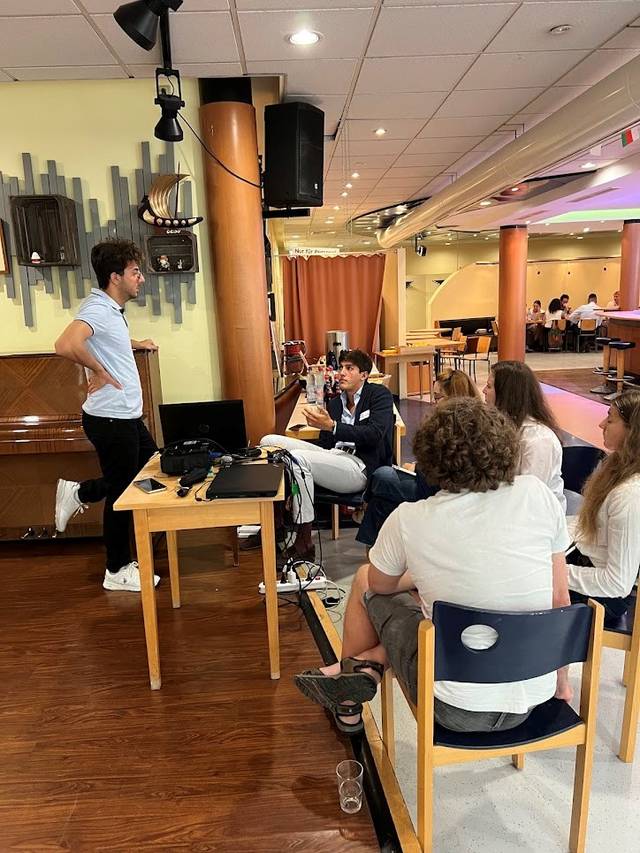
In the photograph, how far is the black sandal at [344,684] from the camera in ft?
5.93

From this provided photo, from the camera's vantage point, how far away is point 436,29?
3.07 metres

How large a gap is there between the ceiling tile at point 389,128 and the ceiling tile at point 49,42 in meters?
2.25

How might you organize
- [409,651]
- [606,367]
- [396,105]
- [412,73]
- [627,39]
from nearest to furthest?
[409,651] → [627,39] → [412,73] → [396,105] → [606,367]

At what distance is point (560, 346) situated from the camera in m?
16.3

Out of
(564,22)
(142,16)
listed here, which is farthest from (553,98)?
(142,16)

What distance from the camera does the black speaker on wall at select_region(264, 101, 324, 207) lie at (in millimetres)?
3783

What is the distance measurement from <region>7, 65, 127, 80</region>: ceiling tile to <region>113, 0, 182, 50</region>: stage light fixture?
3.06 ft

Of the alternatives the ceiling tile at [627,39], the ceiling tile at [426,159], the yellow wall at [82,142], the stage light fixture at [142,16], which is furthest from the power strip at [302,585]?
the ceiling tile at [426,159]

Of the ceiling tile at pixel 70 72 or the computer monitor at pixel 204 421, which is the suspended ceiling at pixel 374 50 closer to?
the ceiling tile at pixel 70 72

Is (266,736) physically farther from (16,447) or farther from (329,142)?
(329,142)

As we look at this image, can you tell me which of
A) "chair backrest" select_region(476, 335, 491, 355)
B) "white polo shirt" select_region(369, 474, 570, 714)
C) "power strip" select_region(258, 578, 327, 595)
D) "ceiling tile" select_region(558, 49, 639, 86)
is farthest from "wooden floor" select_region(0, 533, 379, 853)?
"chair backrest" select_region(476, 335, 491, 355)

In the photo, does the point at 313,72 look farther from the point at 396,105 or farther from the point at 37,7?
the point at 37,7

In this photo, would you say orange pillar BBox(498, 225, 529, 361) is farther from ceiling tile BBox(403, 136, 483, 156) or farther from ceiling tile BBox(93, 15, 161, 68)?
ceiling tile BBox(93, 15, 161, 68)

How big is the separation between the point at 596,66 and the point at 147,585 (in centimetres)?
407
